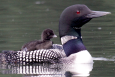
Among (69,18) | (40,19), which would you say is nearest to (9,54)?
(69,18)

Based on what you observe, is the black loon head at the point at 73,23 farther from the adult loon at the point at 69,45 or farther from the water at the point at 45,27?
the water at the point at 45,27

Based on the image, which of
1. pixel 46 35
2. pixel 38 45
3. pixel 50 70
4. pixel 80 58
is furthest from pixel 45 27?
pixel 50 70

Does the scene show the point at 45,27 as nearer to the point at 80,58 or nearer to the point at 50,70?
the point at 80,58

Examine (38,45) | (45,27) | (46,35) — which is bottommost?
(45,27)

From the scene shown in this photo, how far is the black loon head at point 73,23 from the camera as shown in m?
8.65

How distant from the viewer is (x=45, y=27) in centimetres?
1220

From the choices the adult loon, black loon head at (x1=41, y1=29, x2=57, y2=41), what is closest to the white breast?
the adult loon

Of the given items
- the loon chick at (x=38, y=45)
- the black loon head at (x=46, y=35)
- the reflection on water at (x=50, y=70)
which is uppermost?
the black loon head at (x=46, y=35)

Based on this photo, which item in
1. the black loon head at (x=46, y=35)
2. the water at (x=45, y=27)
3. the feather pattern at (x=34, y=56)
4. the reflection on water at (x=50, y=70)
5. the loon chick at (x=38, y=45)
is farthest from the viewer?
the black loon head at (x=46, y=35)

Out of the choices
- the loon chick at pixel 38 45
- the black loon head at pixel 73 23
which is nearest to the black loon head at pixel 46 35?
the loon chick at pixel 38 45

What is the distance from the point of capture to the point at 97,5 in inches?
623

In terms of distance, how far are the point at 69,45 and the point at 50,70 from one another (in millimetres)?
922

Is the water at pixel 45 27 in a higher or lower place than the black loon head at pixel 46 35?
lower

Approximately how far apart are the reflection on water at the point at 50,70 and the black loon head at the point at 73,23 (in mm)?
435
